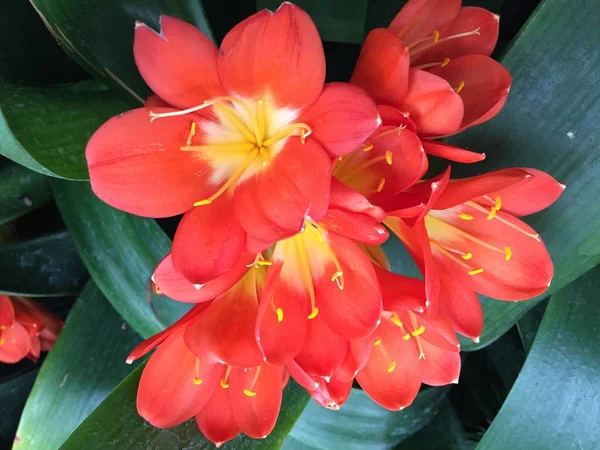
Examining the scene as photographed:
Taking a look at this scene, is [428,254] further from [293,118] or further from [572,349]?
[572,349]

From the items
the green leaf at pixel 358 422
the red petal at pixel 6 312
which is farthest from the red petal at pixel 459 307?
the red petal at pixel 6 312

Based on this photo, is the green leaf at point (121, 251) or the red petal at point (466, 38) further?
the green leaf at point (121, 251)

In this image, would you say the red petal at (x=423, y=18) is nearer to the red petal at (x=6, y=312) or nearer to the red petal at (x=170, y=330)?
the red petal at (x=170, y=330)

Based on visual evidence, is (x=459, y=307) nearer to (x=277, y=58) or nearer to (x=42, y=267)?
(x=277, y=58)

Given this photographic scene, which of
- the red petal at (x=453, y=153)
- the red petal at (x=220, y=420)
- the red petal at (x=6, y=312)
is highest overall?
the red petal at (x=453, y=153)

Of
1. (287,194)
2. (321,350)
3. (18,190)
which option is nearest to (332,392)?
(321,350)
